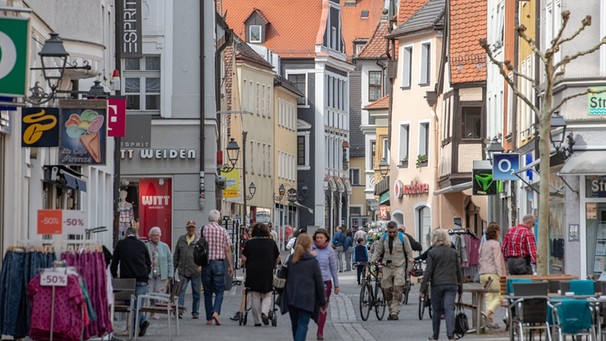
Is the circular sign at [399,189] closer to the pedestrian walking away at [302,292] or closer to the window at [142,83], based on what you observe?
the window at [142,83]

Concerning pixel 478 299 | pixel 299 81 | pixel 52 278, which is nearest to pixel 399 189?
pixel 478 299

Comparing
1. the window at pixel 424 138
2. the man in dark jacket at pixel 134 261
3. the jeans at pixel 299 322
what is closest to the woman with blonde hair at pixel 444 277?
the jeans at pixel 299 322

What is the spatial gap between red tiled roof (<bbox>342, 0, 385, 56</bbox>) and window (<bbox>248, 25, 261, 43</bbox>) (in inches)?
901

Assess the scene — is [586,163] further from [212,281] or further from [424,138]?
[424,138]

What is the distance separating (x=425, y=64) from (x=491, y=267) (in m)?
38.6

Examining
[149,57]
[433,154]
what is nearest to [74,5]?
[149,57]

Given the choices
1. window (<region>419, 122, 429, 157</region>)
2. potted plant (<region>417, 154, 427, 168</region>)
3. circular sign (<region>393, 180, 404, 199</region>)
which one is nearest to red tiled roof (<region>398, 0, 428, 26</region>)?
window (<region>419, 122, 429, 157</region>)

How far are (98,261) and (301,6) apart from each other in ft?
345

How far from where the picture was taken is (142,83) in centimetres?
4456

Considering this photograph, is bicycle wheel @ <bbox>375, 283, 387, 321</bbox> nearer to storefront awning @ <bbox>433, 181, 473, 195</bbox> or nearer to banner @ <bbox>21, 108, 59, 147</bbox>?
banner @ <bbox>21, 108, 59, 147</bbox>

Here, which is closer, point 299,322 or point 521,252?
point 299,322

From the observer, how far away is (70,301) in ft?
60.6

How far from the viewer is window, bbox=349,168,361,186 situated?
139 meters

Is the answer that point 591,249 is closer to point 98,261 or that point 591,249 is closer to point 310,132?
point 98,261
